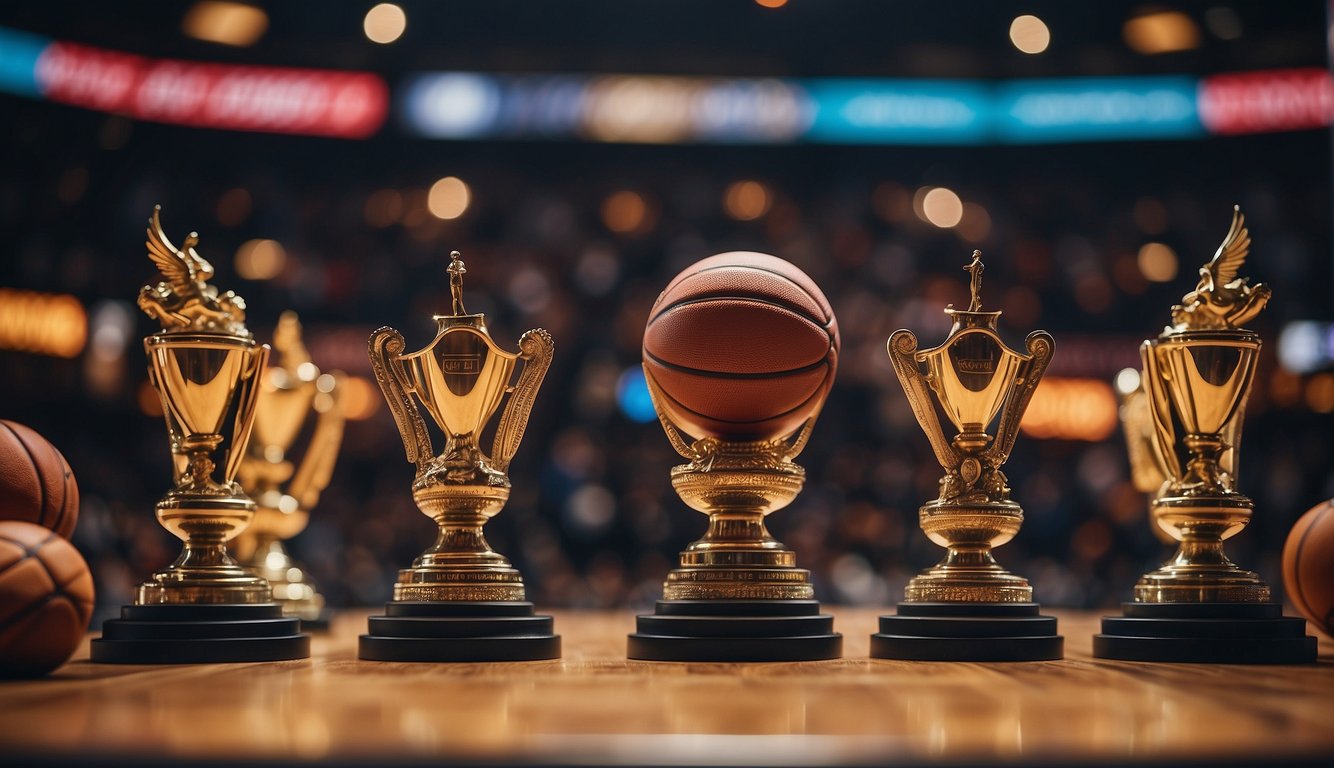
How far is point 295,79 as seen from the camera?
31.6 ft

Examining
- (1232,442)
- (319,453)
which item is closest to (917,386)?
(1232,442)

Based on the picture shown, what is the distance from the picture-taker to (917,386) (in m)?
3.21

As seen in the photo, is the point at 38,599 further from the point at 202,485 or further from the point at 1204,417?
the point at 1204,417

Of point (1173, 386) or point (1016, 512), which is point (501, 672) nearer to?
point (1016, 512)

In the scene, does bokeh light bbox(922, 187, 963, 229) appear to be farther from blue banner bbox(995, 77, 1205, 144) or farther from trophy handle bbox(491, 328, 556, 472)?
trophy handle bbox(491, 328, 556, 472)

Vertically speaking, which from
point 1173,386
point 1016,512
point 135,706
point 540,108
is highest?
point 540,108

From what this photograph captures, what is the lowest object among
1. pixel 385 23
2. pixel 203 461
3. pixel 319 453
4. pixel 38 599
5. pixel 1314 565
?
pixel 38 599

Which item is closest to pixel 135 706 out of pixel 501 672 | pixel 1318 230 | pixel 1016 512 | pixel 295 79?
pixel 501 672

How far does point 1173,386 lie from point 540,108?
7391 mm

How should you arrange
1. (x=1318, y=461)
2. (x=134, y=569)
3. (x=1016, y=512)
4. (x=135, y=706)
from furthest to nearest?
(x=1318, y=461) → (x=134, y=569) → (x=1016, y=512) → (x=135, y=706)

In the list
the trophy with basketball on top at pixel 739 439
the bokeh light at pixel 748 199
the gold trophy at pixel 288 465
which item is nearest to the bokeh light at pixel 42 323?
the bokeh light at pixel 748 199

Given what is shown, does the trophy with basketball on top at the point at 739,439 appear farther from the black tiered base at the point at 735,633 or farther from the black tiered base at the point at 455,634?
the black tiered base at the point at 455,634

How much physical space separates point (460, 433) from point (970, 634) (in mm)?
1261

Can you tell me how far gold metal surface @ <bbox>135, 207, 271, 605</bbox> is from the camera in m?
3.08
